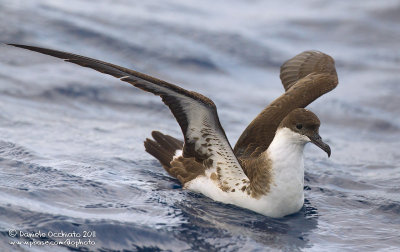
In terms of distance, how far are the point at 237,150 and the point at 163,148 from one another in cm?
85

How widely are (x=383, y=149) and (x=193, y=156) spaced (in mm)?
4118

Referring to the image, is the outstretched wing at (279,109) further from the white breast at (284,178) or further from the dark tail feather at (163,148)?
the white breast at (284,178)

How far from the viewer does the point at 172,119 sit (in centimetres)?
1064

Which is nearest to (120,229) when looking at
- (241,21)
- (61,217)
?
(61,217)

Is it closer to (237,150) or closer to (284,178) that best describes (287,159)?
(284,178)

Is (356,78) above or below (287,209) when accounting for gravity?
above

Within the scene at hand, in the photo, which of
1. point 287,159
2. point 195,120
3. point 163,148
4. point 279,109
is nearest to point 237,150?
point 279,109

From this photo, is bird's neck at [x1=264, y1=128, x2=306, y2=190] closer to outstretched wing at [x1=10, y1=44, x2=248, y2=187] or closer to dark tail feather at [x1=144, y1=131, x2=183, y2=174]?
outstretched wing at [x1=10, y1=44, x2=248, y2=187]

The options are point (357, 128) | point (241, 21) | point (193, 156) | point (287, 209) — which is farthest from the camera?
point (241, 21)

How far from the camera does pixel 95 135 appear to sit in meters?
9.38

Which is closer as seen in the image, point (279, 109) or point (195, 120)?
point (195, 120)

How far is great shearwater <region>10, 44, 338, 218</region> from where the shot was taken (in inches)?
244

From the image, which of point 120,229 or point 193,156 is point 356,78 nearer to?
point 193,156

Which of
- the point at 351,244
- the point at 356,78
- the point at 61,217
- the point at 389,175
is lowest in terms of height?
the point at 61,217
